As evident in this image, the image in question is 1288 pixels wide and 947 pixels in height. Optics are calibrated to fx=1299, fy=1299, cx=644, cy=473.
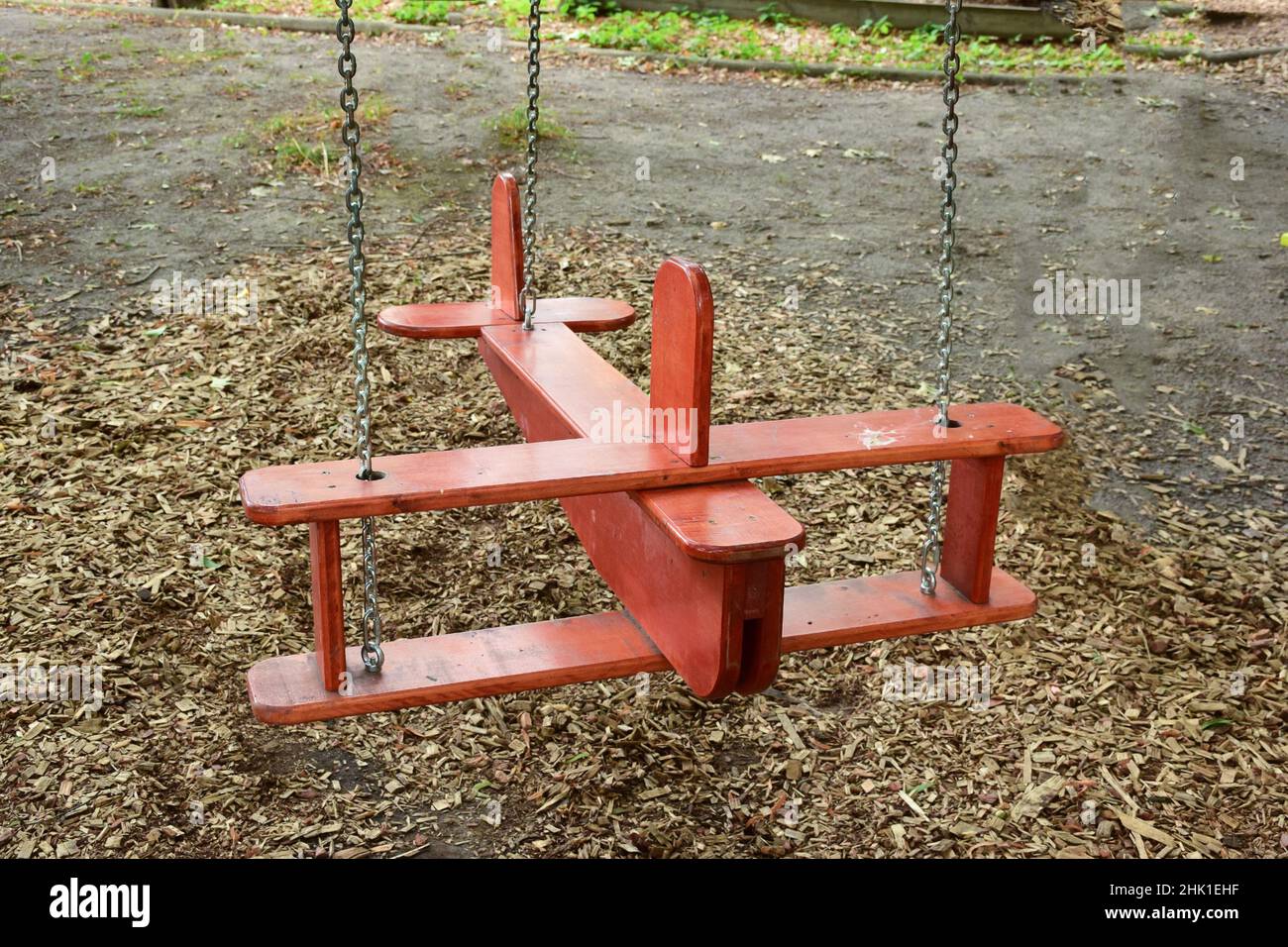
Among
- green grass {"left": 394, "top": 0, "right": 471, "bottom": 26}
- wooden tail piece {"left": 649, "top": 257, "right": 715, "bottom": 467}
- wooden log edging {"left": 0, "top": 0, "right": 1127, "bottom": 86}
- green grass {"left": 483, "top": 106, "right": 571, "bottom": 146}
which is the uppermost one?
green grass {"left": 394, "top": 0, "right": 471, "bottom": 26}

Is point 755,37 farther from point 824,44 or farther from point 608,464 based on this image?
point 608,464

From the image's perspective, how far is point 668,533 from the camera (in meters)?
2.28

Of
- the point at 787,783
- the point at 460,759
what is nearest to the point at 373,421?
the point at 460,759

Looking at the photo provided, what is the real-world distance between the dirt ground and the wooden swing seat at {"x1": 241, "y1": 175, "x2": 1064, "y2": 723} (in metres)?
1.06

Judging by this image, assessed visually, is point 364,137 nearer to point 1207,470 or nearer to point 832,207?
point 832,207

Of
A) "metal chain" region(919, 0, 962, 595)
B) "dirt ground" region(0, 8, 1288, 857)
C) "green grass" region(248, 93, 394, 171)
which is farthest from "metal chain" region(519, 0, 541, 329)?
"green grass" region(248, 93, 394, 171)

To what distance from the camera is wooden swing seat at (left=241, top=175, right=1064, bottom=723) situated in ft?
7.25

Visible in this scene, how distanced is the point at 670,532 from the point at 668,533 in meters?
0.05

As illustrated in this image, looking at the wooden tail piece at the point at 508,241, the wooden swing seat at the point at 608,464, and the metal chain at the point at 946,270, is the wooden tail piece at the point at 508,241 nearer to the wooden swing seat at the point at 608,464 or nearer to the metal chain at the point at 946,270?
the wooden swing seat at the point at 608,464

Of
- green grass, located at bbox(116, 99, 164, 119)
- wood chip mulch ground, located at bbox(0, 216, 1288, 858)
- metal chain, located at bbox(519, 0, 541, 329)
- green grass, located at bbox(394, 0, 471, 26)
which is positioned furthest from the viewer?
green grass, located at bbox(394, 0, 471, 26)

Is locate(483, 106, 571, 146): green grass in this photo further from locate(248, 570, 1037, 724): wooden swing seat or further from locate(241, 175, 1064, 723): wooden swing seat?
locate(248, 570, 1037, 724): wooden swing seat

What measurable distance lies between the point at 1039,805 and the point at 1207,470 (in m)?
1.98

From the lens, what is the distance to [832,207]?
23.9 feet

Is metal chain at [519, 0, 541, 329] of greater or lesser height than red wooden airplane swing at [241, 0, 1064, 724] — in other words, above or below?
above
